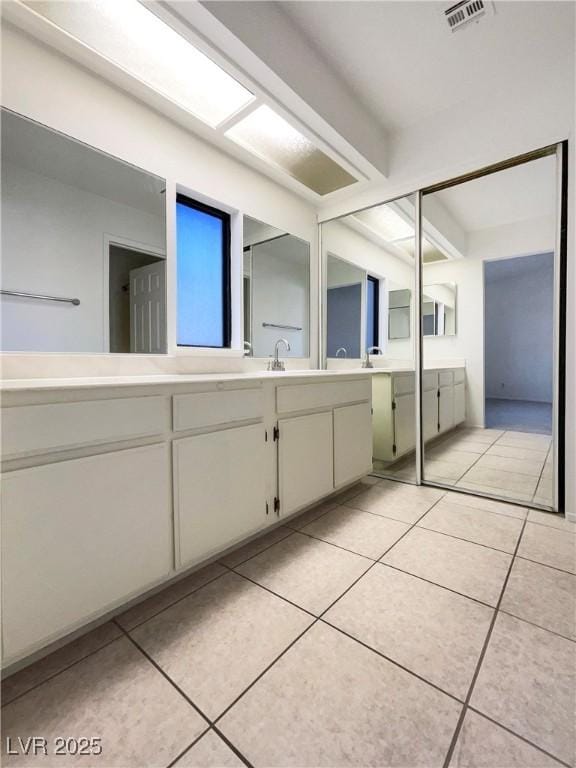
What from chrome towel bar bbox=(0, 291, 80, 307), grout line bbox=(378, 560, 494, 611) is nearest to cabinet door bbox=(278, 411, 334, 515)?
grout line bbox=(378, 560, 494, 611)

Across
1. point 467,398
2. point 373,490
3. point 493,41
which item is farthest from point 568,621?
point 493,41

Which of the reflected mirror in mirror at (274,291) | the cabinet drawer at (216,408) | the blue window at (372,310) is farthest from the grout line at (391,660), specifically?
the blue window at (372,310)

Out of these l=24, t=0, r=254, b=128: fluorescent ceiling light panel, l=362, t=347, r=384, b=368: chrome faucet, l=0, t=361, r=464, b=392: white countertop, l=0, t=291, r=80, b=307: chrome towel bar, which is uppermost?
l=24, t=0, r=254, b=128: fluorescent ceiling light panel

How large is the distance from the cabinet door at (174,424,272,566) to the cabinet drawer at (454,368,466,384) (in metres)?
2.07

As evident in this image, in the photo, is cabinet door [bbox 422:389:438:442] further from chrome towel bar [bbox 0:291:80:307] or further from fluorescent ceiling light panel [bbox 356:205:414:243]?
chrome towel bar [bbox 0:291:80:307]

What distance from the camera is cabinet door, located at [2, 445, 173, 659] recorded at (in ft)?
2.94

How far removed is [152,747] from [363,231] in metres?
3.39

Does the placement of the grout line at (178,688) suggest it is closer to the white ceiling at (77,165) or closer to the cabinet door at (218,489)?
the cabinet door at (218,489)

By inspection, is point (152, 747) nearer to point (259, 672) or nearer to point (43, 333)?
point (259, 672)

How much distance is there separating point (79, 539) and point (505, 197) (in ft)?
10.5

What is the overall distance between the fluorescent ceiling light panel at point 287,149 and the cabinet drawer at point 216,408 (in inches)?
66.7

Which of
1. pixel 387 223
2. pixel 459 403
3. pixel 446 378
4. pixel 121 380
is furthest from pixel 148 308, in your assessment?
pixel 459 403

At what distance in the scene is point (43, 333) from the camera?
143 cm

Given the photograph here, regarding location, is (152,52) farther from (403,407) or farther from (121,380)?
(403,407)
